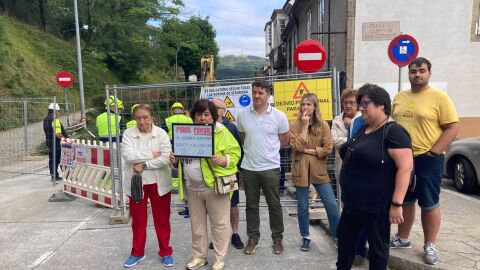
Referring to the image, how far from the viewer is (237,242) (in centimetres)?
454

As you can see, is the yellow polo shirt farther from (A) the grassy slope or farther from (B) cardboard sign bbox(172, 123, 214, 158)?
(A) the grassy slope

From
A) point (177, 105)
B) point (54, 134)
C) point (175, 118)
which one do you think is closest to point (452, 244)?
point (175, 118)

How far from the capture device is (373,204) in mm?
2930

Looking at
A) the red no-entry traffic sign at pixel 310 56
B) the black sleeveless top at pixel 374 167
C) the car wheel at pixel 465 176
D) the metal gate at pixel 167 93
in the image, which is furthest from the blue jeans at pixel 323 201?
the car wheel at pixel 465 176

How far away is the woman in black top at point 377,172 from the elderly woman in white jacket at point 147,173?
6.39 ft

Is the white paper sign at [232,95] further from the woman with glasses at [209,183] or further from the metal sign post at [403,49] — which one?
the metal sign post at [403,49]

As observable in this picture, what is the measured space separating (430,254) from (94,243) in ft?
12.7

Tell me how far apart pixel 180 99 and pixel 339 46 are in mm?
8129

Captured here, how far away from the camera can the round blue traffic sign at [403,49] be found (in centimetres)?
658

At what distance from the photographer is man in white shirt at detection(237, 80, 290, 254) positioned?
4117mm

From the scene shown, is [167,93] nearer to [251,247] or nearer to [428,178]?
[251,247]

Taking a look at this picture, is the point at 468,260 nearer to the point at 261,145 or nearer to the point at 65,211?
the point at 261,145

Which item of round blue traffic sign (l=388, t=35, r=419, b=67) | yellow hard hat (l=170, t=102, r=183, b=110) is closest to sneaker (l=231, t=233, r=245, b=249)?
yellow hard hat (l=170, t=102, r=183, b=110)

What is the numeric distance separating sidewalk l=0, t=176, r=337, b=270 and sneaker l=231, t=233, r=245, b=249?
3.1 inches
